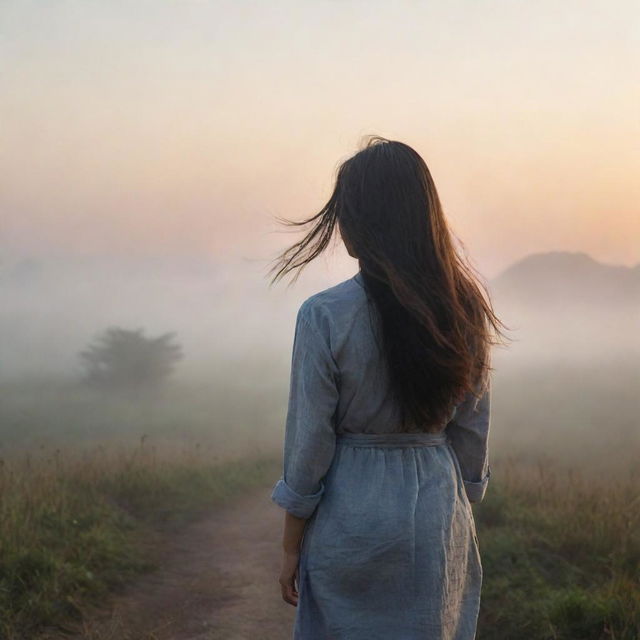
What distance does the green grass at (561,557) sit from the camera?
4383mm

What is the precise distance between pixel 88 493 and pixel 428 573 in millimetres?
6100

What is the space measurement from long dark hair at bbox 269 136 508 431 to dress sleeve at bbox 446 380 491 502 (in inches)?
9.0

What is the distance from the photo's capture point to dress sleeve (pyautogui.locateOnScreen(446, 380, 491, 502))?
8.27ft

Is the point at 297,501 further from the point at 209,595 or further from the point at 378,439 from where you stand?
the point at 209,595

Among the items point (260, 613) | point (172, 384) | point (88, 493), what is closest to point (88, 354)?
point (172, 384)

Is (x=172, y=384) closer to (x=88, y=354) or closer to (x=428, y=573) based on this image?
(x=88, y=354)

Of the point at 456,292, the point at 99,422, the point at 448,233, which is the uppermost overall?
the point at 448,233

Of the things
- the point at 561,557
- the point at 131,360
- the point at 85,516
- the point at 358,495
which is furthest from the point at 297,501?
the point at 131,360

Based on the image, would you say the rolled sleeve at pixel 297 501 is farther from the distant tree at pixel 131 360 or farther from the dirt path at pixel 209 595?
the distant tree at pixel 131 360

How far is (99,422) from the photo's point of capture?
49.2ft

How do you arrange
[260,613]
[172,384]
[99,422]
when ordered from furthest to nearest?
[172,384], [99,422], [260,613]

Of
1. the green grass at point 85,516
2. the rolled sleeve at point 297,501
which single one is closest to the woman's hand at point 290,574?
the rolled sleeve at point 297,501

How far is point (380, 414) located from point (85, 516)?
17.4ft

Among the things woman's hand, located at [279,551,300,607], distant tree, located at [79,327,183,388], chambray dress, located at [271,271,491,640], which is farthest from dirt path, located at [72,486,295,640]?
distant tree, located at [79,327,183,388]
